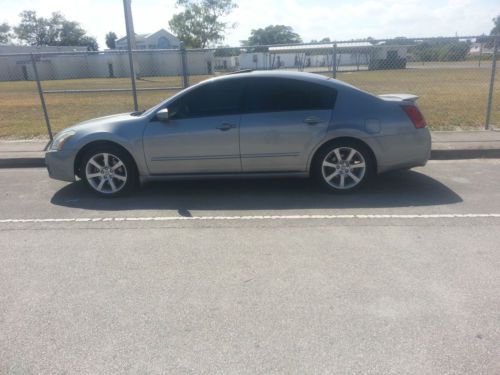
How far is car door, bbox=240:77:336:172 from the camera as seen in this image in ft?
17.9

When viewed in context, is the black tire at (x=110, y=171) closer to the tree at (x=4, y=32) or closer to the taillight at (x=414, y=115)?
the taillight at (x=414, y=115)

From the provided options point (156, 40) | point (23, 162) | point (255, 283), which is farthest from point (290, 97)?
point (156, 40)

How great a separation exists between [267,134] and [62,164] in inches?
109

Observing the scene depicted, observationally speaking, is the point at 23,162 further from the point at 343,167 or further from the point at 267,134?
the point at 343,167

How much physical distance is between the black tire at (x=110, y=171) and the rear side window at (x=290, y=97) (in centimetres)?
175

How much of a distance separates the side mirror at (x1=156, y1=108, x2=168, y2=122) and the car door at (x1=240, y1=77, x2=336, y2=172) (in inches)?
38.2

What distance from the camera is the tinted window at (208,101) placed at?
559 centimetres

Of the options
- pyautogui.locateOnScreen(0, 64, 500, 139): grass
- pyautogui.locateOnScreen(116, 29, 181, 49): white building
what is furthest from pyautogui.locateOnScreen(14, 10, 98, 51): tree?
pyautogui.locateOnScreen(0, 64, 500, 139): grass

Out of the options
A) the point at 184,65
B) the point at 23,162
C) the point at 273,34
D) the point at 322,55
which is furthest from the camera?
the point at 273,34

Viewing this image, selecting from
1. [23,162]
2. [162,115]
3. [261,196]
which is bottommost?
[261,196]

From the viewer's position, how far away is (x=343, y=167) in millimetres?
5590

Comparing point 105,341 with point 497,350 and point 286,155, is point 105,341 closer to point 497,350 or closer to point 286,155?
Answer: point 497,350

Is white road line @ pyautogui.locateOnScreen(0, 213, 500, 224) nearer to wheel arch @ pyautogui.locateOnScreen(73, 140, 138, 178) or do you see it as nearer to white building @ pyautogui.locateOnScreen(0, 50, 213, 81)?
wheel arch @ pyautogui.locateOnScreen(73, 140, 138, 178)

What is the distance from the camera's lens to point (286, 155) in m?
5.54
